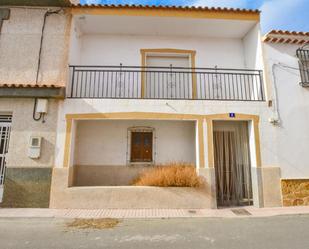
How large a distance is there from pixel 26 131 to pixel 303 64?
10.1 metres

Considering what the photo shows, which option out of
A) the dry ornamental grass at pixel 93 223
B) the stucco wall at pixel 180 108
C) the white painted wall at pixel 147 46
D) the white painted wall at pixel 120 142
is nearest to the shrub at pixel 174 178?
the white painted wall at pixel 120 142

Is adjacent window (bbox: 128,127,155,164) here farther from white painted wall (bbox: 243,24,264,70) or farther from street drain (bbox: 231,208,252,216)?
white painted wall (bbox: 243,24,264,70)

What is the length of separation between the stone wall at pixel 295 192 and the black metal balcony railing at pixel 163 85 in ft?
11.3

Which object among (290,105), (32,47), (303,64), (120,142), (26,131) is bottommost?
(120,142)

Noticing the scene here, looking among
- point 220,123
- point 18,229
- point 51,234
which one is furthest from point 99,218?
point 220,123

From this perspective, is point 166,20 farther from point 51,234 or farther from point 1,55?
point 51,234

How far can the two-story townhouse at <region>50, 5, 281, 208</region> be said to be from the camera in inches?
267

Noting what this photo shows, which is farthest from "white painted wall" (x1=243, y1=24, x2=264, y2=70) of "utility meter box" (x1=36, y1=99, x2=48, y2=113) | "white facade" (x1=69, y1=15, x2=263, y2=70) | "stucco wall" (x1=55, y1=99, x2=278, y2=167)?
"utility meter box" (x1=36, y1=99, x2=48, y2=113)

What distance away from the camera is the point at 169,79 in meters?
8.87

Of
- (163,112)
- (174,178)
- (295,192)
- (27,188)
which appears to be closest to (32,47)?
(27,188)

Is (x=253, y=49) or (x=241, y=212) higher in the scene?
(x=253, y=49)

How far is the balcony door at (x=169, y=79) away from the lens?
8711 mm

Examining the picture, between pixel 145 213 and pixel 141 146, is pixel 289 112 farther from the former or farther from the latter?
pixel 145 213

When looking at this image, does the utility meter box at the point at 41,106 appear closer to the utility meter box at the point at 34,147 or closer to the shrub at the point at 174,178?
the utility meter box at the point at 34,147
